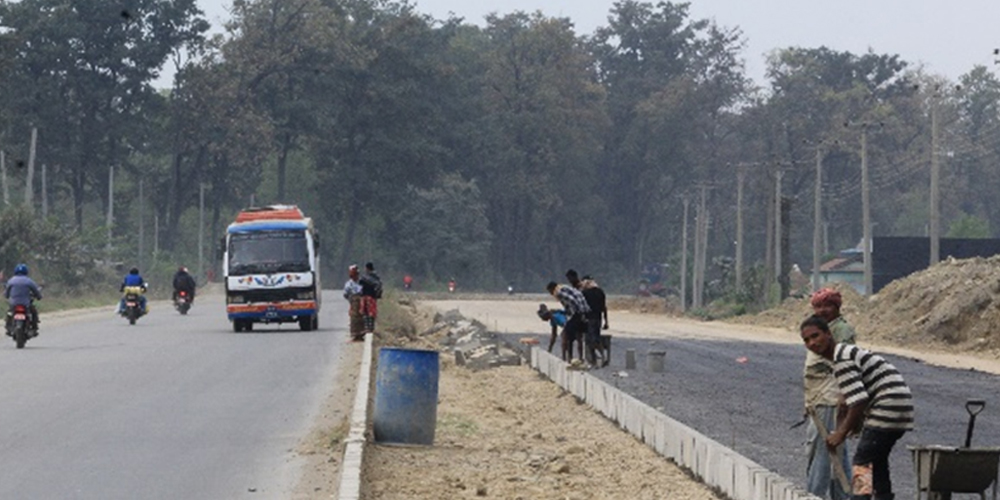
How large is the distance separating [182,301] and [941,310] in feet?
72.8

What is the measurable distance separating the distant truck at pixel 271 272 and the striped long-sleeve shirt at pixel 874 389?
35.6 metres

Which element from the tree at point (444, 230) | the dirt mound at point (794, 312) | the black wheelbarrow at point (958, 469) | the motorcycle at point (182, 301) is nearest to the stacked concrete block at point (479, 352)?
the motorcycle at point (182, 301)

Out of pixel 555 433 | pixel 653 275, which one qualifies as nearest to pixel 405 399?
pixel 555 433

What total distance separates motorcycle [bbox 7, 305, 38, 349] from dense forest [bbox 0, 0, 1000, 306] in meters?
66.2

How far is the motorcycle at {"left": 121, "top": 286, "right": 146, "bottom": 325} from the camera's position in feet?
164

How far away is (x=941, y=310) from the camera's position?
172 ft

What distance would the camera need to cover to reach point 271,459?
18.1m

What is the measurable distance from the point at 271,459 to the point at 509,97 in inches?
4510

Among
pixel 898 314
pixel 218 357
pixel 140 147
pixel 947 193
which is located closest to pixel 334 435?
pixel 218 357

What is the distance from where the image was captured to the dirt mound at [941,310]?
4975cm

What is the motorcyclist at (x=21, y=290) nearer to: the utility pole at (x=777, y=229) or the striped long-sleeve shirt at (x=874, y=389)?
the striped long-sleeve shirt at (x=874, y=389)

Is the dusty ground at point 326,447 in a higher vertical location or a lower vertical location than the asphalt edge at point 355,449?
lower

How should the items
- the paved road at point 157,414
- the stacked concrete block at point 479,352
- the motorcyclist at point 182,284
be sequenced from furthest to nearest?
the motorcyclist at point 182,284 → the stacked concrete block at point 479,352 → the paved road at point 157,414

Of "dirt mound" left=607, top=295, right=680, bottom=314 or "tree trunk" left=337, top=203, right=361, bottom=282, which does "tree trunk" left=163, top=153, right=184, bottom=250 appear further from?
"dirt mound" left=607, top=295, right=680, bottom=314
